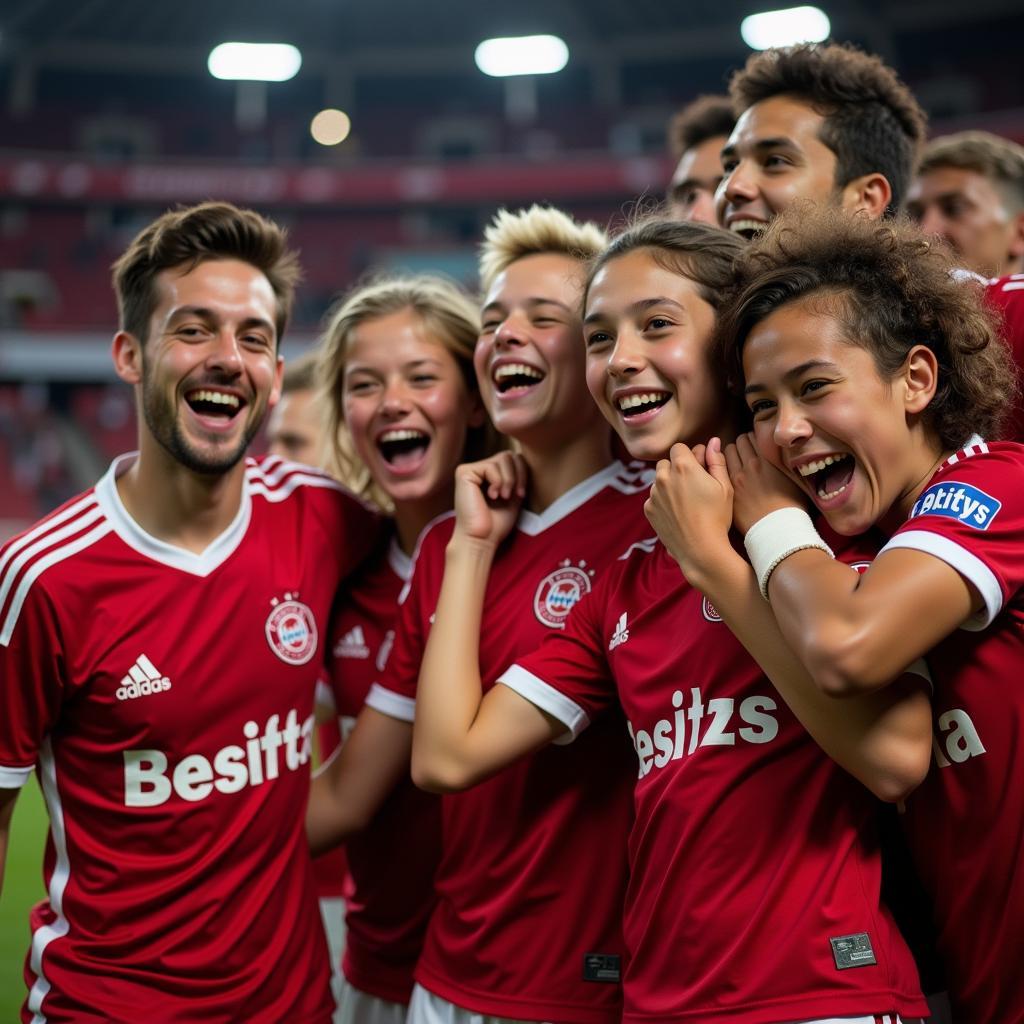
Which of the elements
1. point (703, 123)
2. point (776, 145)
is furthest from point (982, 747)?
point (703, 123)

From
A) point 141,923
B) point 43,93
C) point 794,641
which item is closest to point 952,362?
point 794,641

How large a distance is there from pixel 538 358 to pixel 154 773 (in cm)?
125

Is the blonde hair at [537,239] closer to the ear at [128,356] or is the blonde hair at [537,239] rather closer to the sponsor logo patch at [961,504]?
the ear at [128,356]

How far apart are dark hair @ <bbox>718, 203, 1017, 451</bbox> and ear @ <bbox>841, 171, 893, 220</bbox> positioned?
35.1 inches

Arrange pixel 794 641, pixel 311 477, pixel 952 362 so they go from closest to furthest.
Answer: pixel 794 641, pixel 952 362, pixel 311 477

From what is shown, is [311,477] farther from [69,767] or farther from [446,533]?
Result: [69,767]

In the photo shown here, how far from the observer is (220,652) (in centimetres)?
258

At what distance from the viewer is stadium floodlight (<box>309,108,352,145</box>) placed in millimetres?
26906

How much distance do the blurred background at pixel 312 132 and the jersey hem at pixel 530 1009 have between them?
21708 millimetres

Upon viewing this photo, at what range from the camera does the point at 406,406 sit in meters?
2.94

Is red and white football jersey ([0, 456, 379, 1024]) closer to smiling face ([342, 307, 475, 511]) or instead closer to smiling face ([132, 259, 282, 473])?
smiling face ([132, 259, 282, 473])

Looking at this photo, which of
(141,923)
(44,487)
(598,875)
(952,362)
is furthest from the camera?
(44,487)

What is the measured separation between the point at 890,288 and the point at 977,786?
2.80ft

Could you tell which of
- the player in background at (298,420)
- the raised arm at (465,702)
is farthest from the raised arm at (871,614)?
Answer: the player in background at (298,420)
